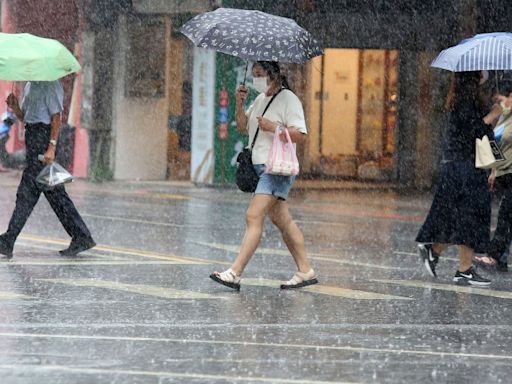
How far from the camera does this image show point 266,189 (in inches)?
462

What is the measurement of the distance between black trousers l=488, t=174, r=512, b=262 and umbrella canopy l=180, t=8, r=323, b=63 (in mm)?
2770

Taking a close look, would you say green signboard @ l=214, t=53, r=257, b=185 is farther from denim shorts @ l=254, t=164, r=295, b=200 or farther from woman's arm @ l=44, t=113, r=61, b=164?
denim shorts @ l=254, t=164, r=295, b=200

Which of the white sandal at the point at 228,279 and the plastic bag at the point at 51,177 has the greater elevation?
the plastic bag at the point at 51,177

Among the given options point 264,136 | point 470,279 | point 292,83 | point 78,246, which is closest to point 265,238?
point 78,246

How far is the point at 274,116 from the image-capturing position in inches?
463

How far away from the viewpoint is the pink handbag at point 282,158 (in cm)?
1161

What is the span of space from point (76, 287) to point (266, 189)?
159 cm

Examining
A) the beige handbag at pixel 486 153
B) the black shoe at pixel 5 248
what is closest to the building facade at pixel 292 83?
the black shoe at pixel 5 248

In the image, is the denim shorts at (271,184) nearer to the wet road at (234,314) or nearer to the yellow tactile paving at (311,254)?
the wet road at (234,314)

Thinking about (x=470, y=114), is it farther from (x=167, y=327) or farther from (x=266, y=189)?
(x=167, y=327)

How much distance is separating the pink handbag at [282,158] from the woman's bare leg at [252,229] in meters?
0.24

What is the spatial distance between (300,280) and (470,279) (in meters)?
1.53

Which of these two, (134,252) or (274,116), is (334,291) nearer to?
Result: (274,116)

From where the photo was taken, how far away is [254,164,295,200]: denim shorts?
1175 centimetres
